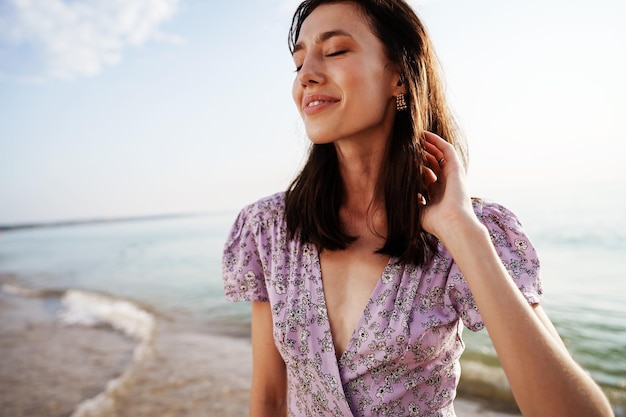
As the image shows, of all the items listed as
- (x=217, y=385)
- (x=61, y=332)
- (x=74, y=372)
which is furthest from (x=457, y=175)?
(x=61, y=332)

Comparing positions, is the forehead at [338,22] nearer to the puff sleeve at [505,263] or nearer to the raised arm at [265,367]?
the puff sleeve at [505,263]

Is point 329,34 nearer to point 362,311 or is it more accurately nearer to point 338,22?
point 338,22

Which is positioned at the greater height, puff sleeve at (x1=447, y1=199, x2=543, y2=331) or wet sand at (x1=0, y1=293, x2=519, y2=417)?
puff sleeve at (x1=447, y1=199, x2=543, y2=331)

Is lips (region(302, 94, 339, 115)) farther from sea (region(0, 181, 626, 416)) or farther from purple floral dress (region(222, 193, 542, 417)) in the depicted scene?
sea (region(0, 181, 626, 416))

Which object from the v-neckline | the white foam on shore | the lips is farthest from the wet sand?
the lips

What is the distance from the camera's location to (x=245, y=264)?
7.08 ft

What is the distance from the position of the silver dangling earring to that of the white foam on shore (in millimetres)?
4269

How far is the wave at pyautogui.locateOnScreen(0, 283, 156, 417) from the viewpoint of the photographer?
15.4 ft

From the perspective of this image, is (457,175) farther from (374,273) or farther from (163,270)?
(163,270)

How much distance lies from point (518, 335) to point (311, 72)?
1353mm

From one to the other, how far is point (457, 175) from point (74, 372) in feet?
18.6

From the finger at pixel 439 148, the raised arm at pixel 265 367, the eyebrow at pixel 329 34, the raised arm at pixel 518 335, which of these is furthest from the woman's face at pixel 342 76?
the raised arm at pixel 265 367

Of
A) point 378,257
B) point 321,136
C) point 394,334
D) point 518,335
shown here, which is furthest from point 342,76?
point 518,335

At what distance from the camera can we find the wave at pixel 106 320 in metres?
4.68
